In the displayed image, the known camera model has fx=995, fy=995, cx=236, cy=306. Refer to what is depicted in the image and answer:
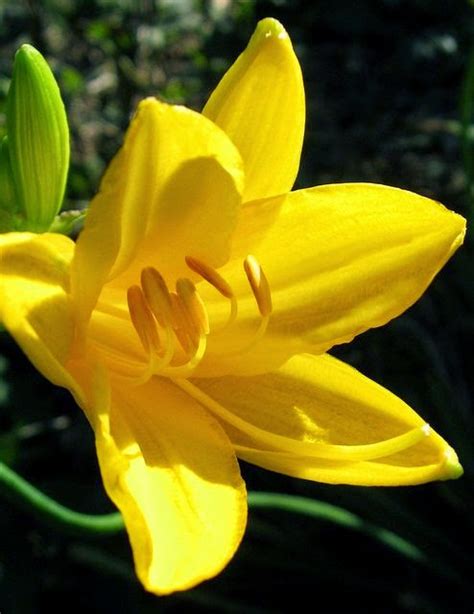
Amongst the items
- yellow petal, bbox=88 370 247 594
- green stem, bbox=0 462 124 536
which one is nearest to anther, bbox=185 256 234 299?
yellow petal, bbox=88 370 247 594

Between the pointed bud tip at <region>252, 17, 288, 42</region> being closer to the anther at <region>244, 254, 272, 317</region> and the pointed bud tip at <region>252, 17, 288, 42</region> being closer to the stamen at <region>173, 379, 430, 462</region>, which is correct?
the anther at <region>244, 254, 272, 317</region>

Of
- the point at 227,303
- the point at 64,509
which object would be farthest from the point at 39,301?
the point at 64,509

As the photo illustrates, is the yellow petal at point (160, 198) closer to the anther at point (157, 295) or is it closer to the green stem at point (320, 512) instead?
the anther at point (157, 295)

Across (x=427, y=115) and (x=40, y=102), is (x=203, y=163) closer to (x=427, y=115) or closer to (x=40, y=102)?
(x=40, y=102)

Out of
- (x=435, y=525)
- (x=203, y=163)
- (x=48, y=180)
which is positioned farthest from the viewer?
(x=435, y=525)

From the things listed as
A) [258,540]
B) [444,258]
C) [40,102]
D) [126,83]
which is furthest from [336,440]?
[126,83]

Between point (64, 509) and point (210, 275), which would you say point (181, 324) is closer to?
point (210, 275)
